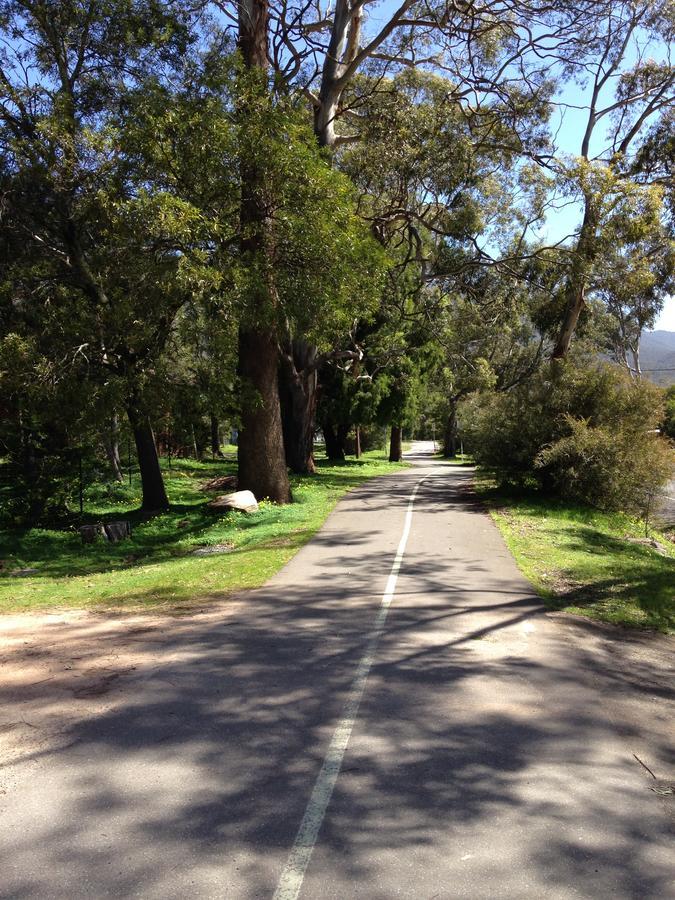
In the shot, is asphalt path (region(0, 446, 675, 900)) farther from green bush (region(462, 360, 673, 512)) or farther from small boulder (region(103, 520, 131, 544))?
green bush (region(462, 360, 673, 512))

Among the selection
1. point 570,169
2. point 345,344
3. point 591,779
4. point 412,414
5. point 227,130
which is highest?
point 570,169

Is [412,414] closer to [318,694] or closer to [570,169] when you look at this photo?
[570,169]

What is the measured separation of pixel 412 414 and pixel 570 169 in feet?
57.1

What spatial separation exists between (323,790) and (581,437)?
16602 millimetres

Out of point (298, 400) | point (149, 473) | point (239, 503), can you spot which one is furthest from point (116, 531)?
point (298, 400)

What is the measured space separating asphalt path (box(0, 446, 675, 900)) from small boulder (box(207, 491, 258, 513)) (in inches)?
357

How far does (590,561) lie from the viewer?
13.0m

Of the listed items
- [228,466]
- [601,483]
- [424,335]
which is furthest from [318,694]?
[228,466]

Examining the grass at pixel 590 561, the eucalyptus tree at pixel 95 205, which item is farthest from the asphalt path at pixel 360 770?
the eucalyptus tree at pixel 95 205

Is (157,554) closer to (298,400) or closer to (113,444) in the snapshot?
(113,444)

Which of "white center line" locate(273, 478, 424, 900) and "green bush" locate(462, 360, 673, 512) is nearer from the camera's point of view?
"white center line" locate(273, 478, 424, 900)

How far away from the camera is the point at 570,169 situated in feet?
71.2

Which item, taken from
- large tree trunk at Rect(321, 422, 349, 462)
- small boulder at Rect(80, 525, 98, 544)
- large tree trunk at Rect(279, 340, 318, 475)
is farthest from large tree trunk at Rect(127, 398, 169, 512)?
large tree trunk at Rect(321, 422, 349, 462)

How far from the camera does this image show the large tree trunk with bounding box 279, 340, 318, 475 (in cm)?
2695
